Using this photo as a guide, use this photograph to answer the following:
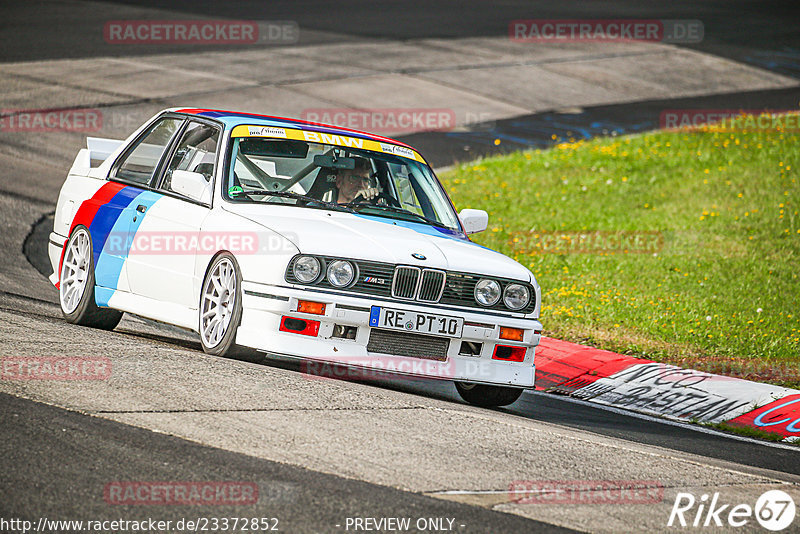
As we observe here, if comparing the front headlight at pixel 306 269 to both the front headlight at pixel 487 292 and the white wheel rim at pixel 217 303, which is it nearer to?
the white wheel rim at pixel 217 303

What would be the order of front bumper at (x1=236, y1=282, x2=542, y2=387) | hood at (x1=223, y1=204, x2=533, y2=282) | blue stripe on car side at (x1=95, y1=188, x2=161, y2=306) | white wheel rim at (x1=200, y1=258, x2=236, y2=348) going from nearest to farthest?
1. front bumper at (x1=236, y1=282, x2=542, y2=387)
2. hood at (x1=223, y1=204, x2=533, y2=282)
3. white wheel rim at (x1=200, y1=258, x2=236, y2=348)
4. blue stripe on car side at (x1=95, y1=188, x2=161, y2=306)

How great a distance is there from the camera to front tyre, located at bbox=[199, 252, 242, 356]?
711 cm

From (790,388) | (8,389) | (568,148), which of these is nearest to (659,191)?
(568,148)

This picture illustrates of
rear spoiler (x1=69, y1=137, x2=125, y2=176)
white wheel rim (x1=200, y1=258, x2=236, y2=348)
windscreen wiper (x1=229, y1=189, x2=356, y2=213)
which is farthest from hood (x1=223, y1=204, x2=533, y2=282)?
rear spoiler (x1=69, y1=137, x2=125, y2=176)

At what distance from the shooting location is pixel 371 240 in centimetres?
723

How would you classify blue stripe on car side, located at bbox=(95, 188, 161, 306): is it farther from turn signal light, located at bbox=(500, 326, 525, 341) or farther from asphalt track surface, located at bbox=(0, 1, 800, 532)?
turn signal light, located at bbox=(500, 326, 525, 341)

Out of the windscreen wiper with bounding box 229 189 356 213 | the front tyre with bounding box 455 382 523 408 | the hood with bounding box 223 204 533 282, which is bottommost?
the front tyre with bounding box 455 382 523 408

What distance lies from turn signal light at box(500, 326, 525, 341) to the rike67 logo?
2.19 m

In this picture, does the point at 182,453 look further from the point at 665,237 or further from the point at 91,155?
the point at 665,237

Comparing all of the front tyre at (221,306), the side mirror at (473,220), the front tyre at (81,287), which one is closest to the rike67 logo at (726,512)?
the front tyre at (221,306)

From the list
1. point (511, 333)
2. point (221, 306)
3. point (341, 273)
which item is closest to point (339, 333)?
point (341, 273)

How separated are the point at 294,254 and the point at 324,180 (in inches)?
54.9

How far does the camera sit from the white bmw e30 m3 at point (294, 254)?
6.99m

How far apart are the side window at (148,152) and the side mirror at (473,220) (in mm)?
2343
